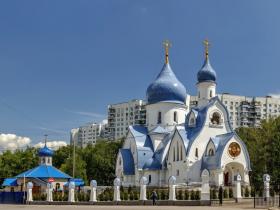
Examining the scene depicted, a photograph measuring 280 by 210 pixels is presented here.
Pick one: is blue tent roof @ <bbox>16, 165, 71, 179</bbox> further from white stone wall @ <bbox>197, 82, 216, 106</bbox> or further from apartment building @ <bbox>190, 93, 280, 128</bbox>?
apartment building @ <bbox>190, 93, 280, 128</bbox>

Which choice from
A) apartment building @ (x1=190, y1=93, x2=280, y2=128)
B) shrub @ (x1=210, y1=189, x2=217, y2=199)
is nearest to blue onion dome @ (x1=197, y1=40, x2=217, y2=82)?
shrub @ (x1=210, y1=189, x2=217, y2=199)

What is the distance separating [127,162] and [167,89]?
790cm

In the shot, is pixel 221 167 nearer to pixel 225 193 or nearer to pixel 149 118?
pixel 225 193

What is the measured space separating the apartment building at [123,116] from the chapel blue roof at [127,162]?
63.4 m

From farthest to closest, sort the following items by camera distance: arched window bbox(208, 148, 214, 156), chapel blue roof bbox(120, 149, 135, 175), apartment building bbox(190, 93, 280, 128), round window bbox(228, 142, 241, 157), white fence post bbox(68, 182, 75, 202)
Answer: apartment building bbox(190, 93, 280, 128) → chapel blue roof bbox(120, 149, 135, 175) → arched window bbox(208, 148, 214, 156) → round window bbox(228, 142, 241, 157) → white fence post bbox(68, 182, 75, 202)

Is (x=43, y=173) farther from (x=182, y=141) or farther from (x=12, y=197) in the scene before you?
(x=182, y=141)

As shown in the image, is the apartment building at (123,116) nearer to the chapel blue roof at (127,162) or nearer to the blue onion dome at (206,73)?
the chapel blue roof at (127,162)

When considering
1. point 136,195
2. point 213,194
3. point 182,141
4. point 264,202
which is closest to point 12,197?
point 136,195

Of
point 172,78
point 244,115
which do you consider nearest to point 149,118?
point 172,78

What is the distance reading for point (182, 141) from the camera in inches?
1747

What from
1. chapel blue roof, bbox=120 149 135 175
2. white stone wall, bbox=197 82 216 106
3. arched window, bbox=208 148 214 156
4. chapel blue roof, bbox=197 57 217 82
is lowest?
chapel blue roof, bbox=120 149 135 175

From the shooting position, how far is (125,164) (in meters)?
49.3

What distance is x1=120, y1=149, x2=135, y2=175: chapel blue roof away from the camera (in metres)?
49.1

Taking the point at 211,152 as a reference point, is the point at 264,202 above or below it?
below
